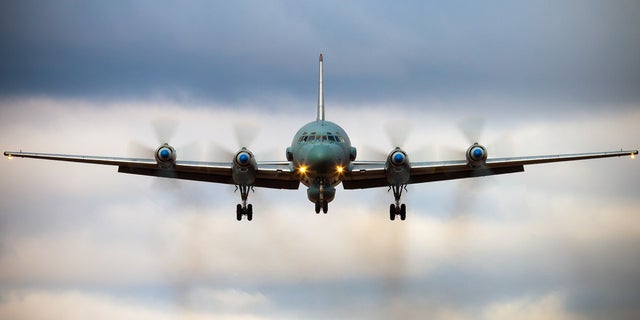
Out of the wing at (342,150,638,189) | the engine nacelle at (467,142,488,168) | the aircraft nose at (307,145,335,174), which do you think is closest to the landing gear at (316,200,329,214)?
the wing at (342,150,638,189)

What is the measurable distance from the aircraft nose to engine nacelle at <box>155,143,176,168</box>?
8.03m

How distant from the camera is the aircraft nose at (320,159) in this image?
5506 cm

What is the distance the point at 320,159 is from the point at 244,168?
5.34m

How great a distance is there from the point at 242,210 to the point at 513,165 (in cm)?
1596

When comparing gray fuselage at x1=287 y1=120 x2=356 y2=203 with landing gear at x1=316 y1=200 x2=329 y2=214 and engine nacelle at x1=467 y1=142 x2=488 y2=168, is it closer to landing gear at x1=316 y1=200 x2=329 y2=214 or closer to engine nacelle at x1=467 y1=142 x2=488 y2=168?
landing gear at x1=316 y1=200 x2=329 y2=214

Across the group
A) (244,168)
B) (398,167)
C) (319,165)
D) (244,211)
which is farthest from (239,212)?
(398,167)

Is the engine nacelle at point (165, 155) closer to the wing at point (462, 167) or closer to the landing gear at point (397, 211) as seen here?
the wing at point (462, 167)

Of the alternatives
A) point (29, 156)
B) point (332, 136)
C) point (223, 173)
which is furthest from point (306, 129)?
point (29, 156)

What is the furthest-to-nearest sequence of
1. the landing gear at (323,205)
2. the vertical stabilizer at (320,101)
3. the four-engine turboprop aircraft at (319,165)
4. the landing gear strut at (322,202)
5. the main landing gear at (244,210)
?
the vertical stabilizer at (320,101)
the main landing gear at (244,210)
the landing gear at (323,205)
the landing gear strut at (322,202)
the four-engine turboprop aircraft at (319,165)

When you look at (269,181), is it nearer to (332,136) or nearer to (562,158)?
(332,136)

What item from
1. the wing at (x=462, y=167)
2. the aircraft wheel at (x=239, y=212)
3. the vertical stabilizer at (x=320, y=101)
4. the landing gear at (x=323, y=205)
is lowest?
the landing gear at (x=323, y=205)

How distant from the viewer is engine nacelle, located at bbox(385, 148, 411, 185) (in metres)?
58.5

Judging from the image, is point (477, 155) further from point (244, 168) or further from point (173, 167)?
point (173, 167)

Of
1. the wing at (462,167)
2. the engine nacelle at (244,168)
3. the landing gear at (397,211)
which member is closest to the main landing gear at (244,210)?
the engine nacelle at (244,168)
